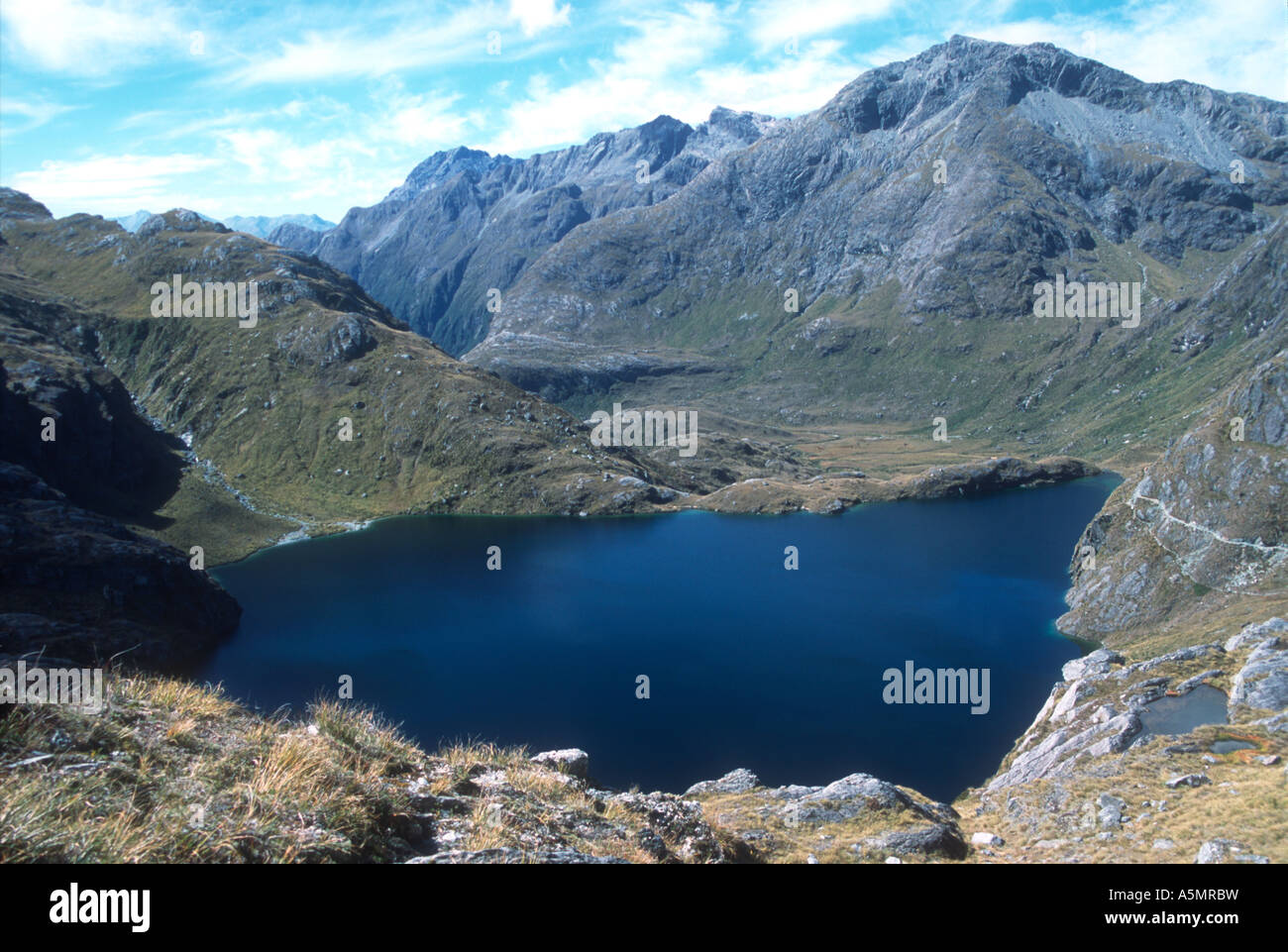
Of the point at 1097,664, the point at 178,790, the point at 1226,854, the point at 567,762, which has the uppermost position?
the point at 178,790

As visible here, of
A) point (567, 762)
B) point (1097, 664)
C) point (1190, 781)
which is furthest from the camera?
point (1097, 664)

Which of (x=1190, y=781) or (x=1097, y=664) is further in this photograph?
(x=1097, y=664)

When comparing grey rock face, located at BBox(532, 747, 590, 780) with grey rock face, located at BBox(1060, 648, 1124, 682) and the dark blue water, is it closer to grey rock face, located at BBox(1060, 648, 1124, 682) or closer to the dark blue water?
the dark blue water

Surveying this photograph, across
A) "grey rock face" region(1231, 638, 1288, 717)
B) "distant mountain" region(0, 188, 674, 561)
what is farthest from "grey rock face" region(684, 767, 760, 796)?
"distant mountain" region(0, 188, 674, 561)

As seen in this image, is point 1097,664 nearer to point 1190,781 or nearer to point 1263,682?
point 1263,682

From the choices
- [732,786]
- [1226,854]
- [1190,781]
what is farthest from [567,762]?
[1190,781]

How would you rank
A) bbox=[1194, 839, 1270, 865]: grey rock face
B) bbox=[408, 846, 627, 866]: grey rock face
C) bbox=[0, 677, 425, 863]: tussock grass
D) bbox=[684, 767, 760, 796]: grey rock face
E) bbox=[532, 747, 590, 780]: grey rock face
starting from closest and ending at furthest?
bbox=[0, 677, 425, 863]: tussock grass → bbox=[408, 846, 627, 866]: grey rock face → bbox=[1194, 839, 1270, 865]: grey rock face → bbox=[532, 747, 590, 780]: grey rock face → bbox=[684, 767, 760, 796]: grey rock face

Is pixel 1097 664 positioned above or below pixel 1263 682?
below

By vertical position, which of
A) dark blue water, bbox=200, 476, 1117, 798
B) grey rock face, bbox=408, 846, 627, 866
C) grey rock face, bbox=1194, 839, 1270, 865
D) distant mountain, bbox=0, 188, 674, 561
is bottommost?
dark blue water, bbox=200, 476, 1117, 798
